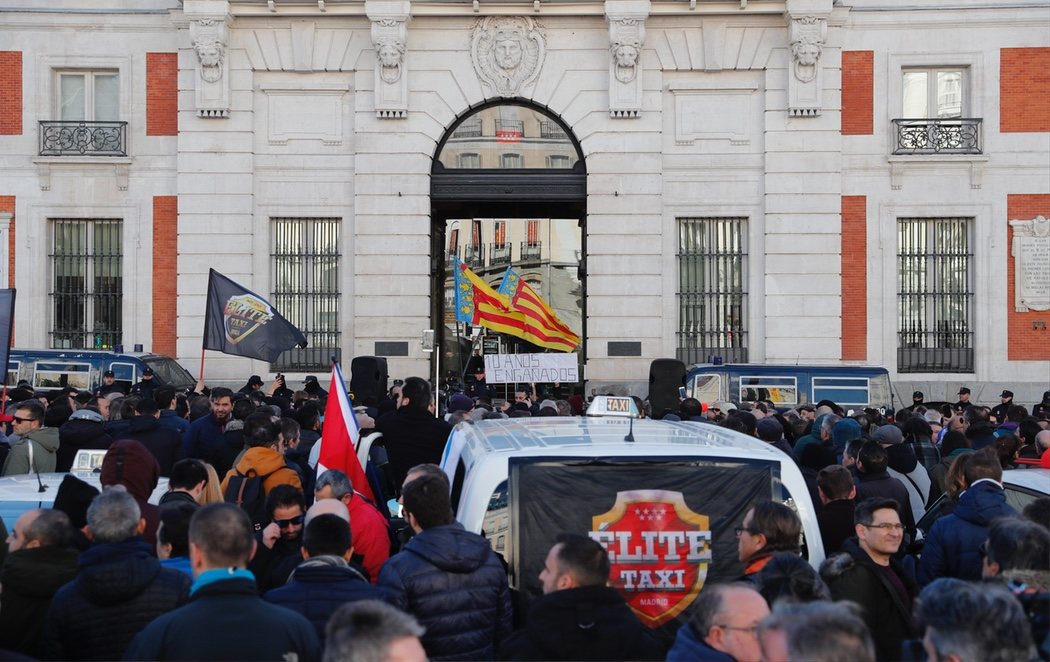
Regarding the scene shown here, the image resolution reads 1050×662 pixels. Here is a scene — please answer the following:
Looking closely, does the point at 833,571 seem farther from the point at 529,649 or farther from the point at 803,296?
the point at 803,296

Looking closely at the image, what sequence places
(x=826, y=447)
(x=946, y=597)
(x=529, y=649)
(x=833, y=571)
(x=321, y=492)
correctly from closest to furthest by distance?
(x=946, y=597)
(x=529, y=649)
(x=833, y=571)
(x=321, y=492)
(x=826, y=447)

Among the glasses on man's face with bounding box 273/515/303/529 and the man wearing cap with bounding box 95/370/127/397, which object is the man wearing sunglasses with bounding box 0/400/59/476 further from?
the glasses on man's face with bounding box 273/515/303/529

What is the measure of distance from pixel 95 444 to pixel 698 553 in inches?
240

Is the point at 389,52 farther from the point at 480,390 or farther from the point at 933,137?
the point at 933,137

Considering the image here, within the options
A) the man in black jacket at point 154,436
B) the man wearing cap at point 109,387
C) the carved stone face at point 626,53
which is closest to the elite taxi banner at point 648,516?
the man in black jacket at point 154,436

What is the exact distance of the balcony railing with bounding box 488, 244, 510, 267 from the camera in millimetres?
51875

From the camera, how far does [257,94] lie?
2533 cm

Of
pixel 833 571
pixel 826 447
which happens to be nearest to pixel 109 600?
pixel 833 571

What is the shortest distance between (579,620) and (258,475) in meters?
3.92

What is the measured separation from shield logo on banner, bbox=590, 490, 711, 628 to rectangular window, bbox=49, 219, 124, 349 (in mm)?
21833

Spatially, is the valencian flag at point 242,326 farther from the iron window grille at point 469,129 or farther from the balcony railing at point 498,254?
the balcony railing at point 498,254

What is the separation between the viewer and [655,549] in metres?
5.70

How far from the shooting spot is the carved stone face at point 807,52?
80.9 feet

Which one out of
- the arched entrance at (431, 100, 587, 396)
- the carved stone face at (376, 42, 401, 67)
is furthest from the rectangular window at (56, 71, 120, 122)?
the arched entrance at (431, 100, 587, 396)
